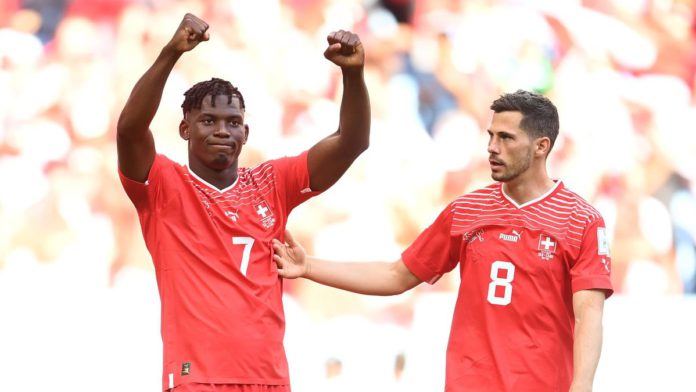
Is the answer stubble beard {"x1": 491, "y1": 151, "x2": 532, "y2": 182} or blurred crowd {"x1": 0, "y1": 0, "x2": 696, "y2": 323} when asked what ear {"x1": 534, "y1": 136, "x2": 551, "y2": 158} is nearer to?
stubble beard {"x1": 491, "y1": 151, "x2": 532, "y2": 182}

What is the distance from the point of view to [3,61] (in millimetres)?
5969

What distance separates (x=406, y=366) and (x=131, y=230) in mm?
1604

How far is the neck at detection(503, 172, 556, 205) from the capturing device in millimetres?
3631

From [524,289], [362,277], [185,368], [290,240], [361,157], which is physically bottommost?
[185,368]

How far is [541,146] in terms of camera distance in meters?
3.64

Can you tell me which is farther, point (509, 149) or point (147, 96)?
point (509, 149)

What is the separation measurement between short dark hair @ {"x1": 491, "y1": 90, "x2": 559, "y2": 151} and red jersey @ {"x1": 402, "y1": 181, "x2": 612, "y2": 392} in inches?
8.3

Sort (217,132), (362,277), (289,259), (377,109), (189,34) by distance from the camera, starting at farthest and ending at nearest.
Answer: (377,109) → (362,277) → (289,259) → (217,132) → (189,34)

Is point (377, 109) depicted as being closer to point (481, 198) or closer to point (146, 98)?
point (481, 198)

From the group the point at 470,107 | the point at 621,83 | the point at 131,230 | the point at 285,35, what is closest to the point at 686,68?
the point at 621,83

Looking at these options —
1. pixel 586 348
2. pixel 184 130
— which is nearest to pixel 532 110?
pixel 586 348

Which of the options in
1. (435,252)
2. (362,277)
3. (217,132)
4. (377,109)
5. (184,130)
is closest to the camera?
(217,132)

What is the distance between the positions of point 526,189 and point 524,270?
287 mm

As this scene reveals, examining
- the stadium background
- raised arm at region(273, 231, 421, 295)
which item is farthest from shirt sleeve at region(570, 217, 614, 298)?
the stadium background
